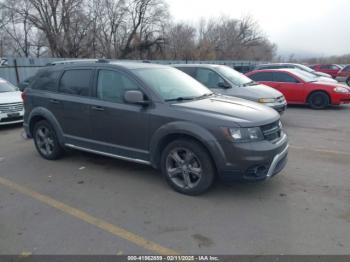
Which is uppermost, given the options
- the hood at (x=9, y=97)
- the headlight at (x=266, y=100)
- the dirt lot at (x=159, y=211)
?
the hood at (x=9, y=97)

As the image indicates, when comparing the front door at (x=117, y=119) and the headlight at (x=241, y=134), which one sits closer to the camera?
the headlight at (x=241, y=134)

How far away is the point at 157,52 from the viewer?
43.7m

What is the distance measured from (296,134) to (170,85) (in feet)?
13.9

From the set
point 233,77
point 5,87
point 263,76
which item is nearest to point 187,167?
point 233,77

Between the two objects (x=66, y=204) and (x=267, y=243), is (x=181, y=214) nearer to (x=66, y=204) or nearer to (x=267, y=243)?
(x=267, y=243)

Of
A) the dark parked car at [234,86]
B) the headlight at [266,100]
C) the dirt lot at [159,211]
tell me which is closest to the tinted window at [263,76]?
the dark parked car at [234,86]

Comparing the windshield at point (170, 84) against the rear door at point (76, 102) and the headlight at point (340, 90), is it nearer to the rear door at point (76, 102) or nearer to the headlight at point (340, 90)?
the rear door at point (76, 102)

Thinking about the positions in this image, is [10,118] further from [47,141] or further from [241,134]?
[241,134]

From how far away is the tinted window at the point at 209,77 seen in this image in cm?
857

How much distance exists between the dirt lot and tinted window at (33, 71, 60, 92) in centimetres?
138

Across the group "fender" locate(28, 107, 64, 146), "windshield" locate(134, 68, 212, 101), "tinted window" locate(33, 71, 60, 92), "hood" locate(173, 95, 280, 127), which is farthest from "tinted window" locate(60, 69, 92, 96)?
"hood" locate(173, 95, 280, 127)

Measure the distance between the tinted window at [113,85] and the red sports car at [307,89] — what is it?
8.61m

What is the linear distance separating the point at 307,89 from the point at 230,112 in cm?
868

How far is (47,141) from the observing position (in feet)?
18.5
